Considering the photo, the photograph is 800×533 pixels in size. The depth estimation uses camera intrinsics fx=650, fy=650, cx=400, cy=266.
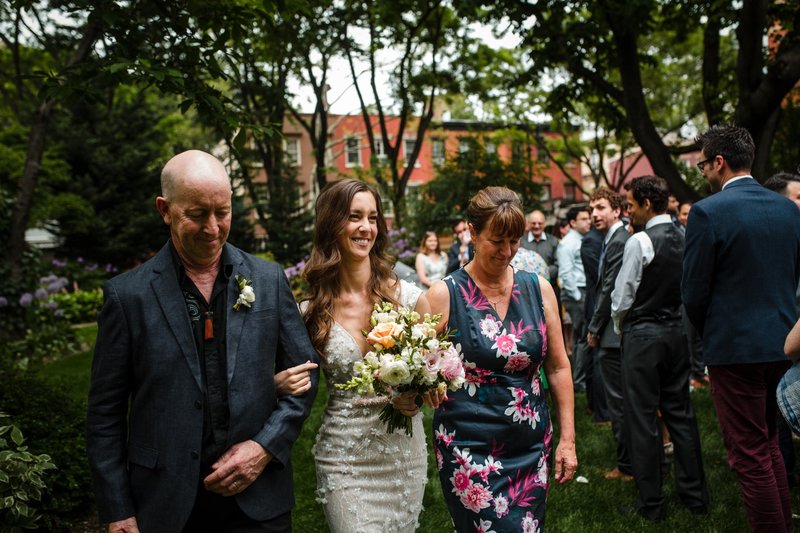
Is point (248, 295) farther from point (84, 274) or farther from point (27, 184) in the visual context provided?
point (84, 274)

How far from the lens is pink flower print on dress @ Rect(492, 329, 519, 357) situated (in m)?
3.26

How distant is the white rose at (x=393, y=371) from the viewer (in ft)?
8.96

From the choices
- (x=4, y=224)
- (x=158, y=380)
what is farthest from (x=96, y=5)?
(x=4, y=224)

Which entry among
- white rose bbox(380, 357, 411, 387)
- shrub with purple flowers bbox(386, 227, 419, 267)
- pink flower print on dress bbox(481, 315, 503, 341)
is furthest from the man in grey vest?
shrub with purple flowers bbox(386, 227, 419, 267)

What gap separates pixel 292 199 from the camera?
69.4 feet

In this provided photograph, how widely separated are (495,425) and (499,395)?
0.49 ft

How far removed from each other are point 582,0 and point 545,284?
7.64m

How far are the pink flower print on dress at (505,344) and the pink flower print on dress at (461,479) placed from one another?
60 centimetres

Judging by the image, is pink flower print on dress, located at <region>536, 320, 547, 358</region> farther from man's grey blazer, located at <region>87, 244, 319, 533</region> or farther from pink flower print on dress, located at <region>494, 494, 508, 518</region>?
man's grey blazer, located at <region>87, 244, 319, 533</region>

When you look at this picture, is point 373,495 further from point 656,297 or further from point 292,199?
point 292,199

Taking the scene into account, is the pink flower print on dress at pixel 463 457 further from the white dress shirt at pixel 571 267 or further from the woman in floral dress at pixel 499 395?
the white dress shirt at pixel 571 267

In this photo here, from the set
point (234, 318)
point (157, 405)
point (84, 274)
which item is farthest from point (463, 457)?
point (84, 274)

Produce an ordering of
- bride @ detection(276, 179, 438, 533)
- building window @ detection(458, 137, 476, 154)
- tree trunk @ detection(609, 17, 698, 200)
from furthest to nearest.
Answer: building window @ detection(458, 137, 476, 154), tree trunk @ detection(609, 17, 698, 200), bride @ detection(276, 179, 438, 533)

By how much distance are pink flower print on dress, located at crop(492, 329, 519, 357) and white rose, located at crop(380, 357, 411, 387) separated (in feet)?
2.18
